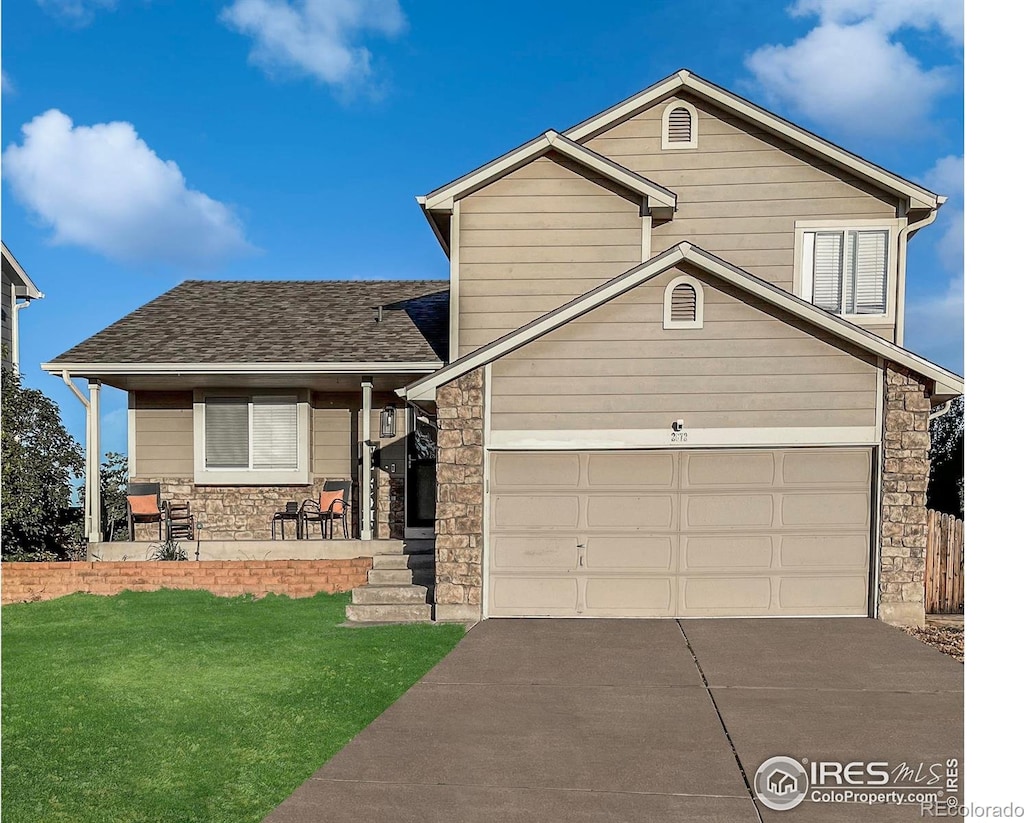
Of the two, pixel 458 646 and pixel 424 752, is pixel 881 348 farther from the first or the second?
pixel 424 752

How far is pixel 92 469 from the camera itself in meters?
12.5

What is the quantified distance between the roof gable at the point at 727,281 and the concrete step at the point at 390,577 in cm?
308

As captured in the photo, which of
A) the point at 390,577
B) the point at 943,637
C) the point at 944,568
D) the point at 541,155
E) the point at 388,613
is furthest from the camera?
the point at 541,155

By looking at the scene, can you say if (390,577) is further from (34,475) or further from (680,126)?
(680,126)

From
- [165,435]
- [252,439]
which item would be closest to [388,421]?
[252,439]

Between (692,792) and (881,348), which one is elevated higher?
(881,348)

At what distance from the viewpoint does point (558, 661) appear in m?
7.71

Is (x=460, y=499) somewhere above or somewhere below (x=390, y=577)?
above

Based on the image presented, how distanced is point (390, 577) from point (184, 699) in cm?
477

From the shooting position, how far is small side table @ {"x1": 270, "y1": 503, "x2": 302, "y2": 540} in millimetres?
13219

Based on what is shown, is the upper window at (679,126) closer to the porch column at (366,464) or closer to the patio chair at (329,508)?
the porch column at (366,464)

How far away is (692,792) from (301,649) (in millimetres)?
4969

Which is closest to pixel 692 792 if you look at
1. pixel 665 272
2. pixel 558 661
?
pixel 558 661

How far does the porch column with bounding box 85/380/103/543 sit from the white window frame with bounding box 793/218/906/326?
38.4 ft
